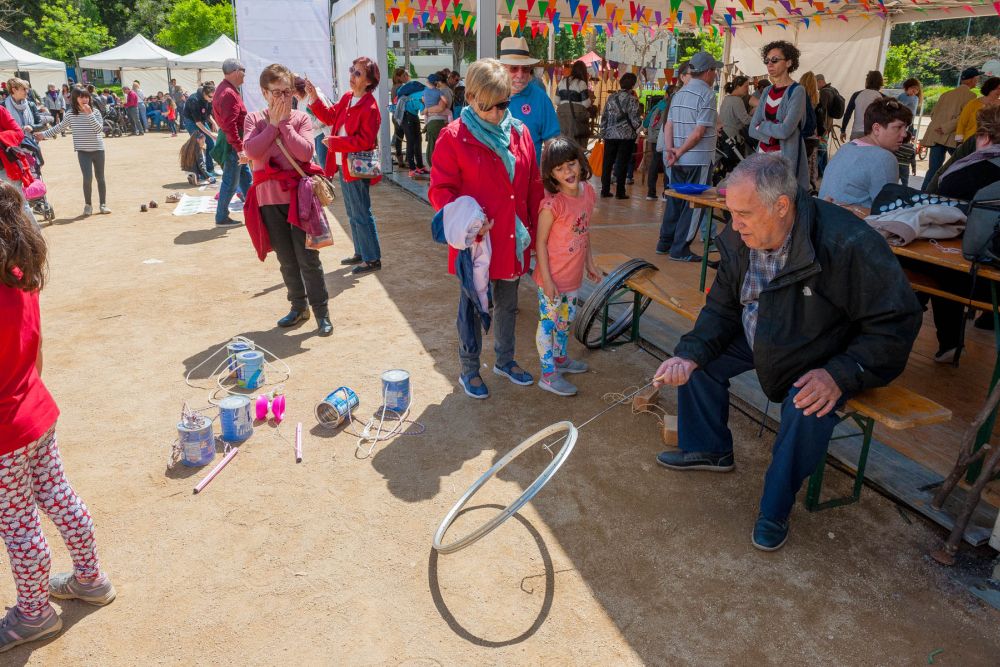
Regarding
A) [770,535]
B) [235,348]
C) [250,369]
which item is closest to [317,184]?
[235,348]

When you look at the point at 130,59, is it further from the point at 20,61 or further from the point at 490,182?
the point at 490,182

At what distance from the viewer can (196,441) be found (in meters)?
3.42

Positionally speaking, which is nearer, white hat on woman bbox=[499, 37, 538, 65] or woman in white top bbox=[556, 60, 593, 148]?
white hat on woman bbox=[499, 37, 538, 65]

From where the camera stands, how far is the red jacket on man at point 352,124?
5996 millimetres

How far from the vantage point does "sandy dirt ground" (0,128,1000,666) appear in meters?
2.42

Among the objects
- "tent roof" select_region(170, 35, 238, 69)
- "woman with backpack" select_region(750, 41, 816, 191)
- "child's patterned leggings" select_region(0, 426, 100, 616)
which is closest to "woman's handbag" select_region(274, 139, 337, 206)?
"child's patterned leggings" select_region(0, 426, 100, 616)

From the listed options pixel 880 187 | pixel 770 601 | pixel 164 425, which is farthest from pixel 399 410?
pixel 880 187

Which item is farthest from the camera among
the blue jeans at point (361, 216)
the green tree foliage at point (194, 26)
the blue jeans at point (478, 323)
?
the green tree foliage at point (194, 26)

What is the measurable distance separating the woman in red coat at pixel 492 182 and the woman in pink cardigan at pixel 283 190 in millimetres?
1426

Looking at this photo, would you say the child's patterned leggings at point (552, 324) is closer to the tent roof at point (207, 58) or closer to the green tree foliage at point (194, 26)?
→ the tent roof at point (207, 58)

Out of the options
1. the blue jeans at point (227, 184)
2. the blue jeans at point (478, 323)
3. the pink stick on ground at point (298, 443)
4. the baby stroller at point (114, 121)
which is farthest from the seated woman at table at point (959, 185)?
the baby stroller at point (114, 121)

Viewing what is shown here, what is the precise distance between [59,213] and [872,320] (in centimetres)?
1055

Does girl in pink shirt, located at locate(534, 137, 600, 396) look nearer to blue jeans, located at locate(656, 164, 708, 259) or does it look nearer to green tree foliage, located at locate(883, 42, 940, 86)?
blue jeans, located at locate(656, 164, 708, 259)

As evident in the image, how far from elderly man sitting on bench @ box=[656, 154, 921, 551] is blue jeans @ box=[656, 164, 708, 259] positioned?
12.4 feet
